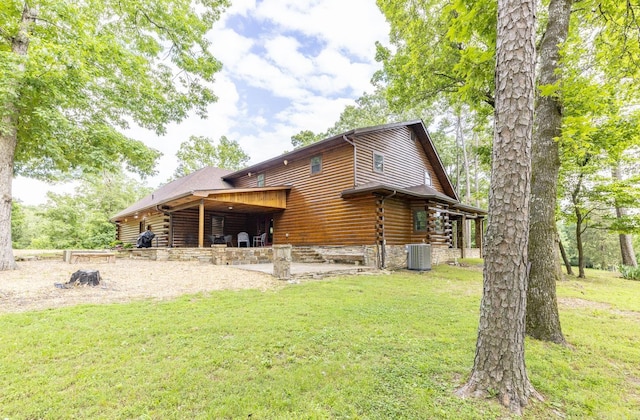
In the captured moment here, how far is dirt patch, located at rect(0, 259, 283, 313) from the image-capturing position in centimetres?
495

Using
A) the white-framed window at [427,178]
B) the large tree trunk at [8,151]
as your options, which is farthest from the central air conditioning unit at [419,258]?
the large tree trunk at [8,151]

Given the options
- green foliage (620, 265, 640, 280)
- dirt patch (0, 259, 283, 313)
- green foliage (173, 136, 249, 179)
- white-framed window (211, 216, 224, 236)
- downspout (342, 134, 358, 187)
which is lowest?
green foliage (620, 265, 640, 280)

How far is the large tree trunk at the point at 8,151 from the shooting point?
7.99m

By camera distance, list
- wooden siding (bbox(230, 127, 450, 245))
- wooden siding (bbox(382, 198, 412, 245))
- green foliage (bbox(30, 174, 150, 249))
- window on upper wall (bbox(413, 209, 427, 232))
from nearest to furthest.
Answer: wooden siding (bbox(230, 127, 450, 245))
wooden siding (bbox(382, 198, 412, 245))
window on upper wall (bbox(413, 209, 427, 232))
green foliage (bbox(30, 174, 150, 249))

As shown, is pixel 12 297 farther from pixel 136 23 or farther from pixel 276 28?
pixel 276 28

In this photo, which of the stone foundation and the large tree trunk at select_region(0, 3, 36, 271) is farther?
the stone foundation

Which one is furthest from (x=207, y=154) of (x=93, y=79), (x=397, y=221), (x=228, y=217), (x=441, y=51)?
(x=441, y=51)

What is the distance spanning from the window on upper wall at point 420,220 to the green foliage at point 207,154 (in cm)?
2222

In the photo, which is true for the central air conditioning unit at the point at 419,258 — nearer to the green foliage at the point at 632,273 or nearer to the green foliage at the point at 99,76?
the green foliage at the point at 632,273

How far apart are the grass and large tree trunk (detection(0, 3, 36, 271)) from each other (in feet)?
20.8

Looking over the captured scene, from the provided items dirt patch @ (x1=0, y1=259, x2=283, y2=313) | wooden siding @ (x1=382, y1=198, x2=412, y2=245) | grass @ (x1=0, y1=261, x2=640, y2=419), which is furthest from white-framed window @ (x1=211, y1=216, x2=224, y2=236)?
grass @ (x1=0, y1=261, x2=640, y2=419)

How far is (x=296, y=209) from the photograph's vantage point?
14055 millimetres

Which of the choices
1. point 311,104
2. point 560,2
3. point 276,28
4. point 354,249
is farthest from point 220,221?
point 560,2

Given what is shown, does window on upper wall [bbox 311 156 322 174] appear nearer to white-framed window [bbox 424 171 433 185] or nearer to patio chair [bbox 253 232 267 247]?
patio chair [bbox 253 232 267 247]
